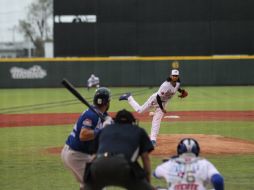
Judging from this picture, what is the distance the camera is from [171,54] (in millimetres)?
44281

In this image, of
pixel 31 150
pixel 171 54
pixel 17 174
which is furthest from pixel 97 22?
pixel 17 174

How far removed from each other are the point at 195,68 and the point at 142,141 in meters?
38.2

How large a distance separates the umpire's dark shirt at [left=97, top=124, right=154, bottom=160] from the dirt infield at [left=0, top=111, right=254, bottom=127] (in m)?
14.3

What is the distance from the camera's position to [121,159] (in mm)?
5727

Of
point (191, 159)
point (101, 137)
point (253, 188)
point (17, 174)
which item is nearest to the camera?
point (191, 159)

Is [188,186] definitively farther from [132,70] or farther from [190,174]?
[132,70]

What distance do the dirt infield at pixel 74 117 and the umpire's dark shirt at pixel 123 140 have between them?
14329mm

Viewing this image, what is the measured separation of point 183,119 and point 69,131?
5.09 metres

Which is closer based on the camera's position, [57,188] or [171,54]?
[57,188]

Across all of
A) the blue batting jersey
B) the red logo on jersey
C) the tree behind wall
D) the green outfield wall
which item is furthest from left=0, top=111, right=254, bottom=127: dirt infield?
the tree behind wall

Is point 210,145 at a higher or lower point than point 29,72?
higher

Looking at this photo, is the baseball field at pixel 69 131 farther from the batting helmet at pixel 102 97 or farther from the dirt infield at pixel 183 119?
the batting helmet at pixel 102 97

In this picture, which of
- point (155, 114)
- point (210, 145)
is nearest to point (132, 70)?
point (155, 114)

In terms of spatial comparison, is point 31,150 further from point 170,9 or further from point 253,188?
point 170,9
